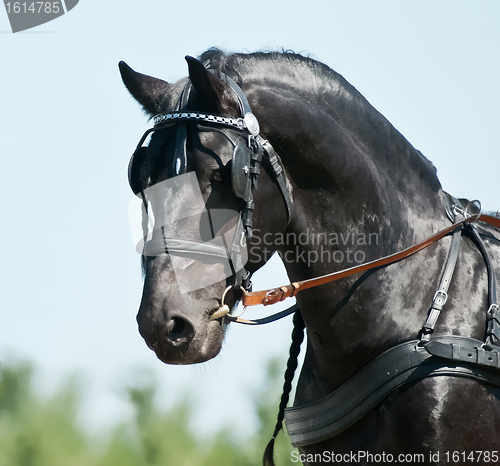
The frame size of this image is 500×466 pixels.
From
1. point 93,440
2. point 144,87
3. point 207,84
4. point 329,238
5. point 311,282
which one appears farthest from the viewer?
point 93,440

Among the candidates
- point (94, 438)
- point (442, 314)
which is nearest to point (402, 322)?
point (442, 314)

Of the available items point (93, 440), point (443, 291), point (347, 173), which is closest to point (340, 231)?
point (347, 173)

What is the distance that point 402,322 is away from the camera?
10.1ft

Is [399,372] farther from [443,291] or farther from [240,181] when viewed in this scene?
[240,181]

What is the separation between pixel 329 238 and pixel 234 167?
753mm

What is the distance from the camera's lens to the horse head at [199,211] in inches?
103

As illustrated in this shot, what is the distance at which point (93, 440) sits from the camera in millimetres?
15055

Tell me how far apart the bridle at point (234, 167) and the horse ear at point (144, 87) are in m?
0.24

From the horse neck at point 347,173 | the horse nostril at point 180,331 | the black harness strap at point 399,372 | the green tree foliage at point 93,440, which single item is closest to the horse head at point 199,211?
the horse nostril at point 180,331

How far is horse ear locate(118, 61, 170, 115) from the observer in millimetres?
3242

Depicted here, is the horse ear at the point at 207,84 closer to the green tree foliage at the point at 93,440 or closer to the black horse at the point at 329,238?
the black horse at the point at 329,238

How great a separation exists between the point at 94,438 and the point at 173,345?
13962 millimetres

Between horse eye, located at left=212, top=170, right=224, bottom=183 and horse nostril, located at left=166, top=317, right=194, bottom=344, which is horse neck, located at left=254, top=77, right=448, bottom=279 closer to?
horse eye, located at left=212, top=170, right=224, bottom=183

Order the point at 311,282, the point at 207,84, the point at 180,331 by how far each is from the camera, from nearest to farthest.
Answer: the point at 180,331, the point at 207,84, the point at 311,282
